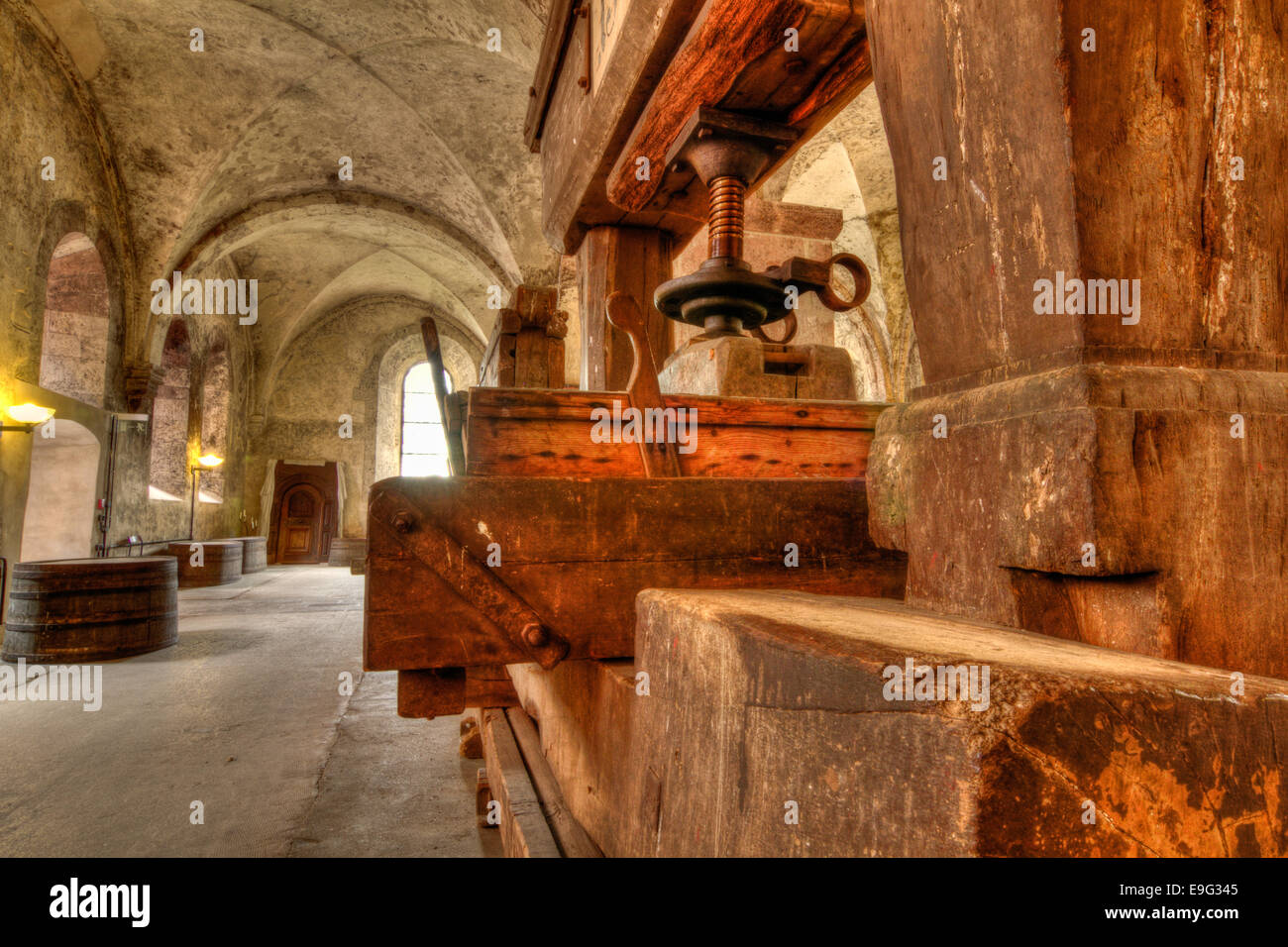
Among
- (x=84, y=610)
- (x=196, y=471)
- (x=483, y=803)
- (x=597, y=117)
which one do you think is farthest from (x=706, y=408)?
(x=196, y=471)

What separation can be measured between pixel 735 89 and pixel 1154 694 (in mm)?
2272

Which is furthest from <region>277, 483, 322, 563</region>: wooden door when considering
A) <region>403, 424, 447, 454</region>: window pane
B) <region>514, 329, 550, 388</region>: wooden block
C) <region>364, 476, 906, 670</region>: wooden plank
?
<region>364, 476, 906, 670</region>: wooden plank

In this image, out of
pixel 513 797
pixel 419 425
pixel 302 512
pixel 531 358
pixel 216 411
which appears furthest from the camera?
pixel 419 425

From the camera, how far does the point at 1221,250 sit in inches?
37.6

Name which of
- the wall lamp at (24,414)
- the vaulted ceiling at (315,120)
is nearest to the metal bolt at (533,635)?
the vaulted ceiling at (315,120)

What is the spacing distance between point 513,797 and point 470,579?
879 mm

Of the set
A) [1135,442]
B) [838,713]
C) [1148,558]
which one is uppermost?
[1135,442]

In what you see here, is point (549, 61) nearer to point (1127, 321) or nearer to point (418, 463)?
point (1127, 321)

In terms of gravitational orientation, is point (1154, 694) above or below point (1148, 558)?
below

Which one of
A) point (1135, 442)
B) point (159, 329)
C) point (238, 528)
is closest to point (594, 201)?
point (1135, 442)

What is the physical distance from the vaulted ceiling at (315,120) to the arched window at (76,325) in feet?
2.60

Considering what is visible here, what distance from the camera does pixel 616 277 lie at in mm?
3678

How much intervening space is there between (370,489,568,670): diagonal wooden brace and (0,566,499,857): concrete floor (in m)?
1.23
